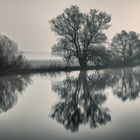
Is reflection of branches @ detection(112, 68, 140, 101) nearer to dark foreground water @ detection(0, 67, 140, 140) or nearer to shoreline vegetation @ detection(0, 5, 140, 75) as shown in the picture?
dark foreground water @ detection(0, 67, 140, 140)

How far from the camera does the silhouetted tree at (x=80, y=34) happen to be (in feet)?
160

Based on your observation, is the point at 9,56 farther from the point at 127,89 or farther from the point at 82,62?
the point at 127,89

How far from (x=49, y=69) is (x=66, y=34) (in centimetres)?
895

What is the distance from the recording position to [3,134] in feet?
23.0

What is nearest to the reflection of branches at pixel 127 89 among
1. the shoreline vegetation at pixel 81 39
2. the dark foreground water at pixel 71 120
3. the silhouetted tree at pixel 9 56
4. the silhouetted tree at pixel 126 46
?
the dark foreground water at pixel 71 120

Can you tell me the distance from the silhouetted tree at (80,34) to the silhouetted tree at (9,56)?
36.4 feet

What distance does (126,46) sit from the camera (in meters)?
68.8

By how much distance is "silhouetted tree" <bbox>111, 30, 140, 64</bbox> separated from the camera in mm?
65438

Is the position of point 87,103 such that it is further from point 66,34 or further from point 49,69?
point 66,34

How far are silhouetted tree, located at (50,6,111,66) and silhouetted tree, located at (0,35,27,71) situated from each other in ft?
36.4

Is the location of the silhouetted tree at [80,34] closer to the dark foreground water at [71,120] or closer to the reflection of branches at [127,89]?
the reflection of branches at [127,89]

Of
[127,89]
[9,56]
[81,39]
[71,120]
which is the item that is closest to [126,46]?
[81,39]

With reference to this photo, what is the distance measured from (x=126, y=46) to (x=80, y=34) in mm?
21169

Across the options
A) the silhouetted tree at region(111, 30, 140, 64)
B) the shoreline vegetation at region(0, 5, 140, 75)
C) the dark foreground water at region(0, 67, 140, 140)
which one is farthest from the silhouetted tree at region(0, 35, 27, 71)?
the silhouetted tree at region(111, 30, 140, 64)
